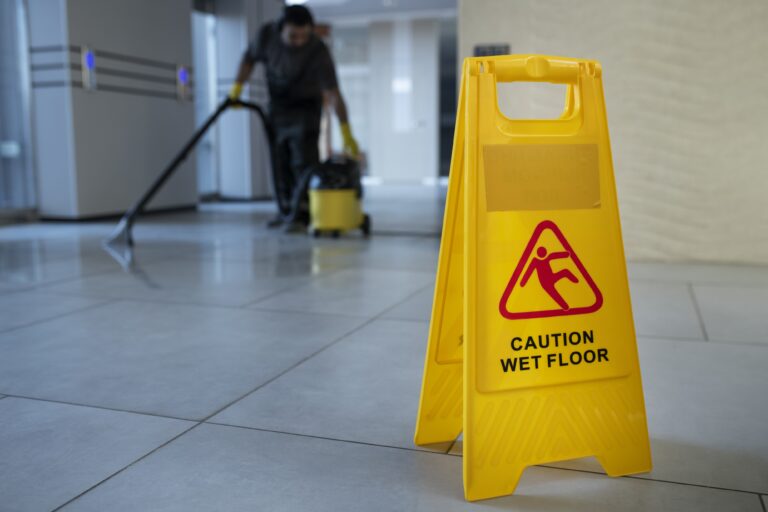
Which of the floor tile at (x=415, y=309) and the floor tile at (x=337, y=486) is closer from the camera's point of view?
the floor tile at (x=337, y=486)

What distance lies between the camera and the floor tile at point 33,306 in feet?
9.29

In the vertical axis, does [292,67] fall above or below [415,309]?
above

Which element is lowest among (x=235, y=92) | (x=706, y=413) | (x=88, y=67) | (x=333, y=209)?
(x=706, y=413)

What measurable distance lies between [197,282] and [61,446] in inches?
84.3

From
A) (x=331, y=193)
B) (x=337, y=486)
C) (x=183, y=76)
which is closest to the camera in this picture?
(x=337, y=486)

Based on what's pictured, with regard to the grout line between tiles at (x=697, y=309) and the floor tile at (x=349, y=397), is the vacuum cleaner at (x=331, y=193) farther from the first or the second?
the floor tile at (x=349, y=397)

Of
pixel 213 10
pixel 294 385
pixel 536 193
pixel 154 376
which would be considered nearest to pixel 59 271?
A: pixel 154 376

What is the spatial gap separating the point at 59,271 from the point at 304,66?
2747 millimetres

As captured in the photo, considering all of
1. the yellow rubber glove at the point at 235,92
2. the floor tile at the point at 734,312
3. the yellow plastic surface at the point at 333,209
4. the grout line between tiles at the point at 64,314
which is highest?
the yellow rubber glove at the point at 235,92

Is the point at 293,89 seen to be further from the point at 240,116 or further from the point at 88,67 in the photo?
the point at 240,116

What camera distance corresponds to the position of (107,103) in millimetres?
6969

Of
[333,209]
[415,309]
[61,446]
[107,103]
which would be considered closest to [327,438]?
[61,446]

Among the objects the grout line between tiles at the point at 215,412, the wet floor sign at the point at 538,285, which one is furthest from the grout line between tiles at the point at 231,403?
the wet floor sign at the point at 538,285

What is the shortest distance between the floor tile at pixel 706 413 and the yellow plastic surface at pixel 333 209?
332 centimetres
